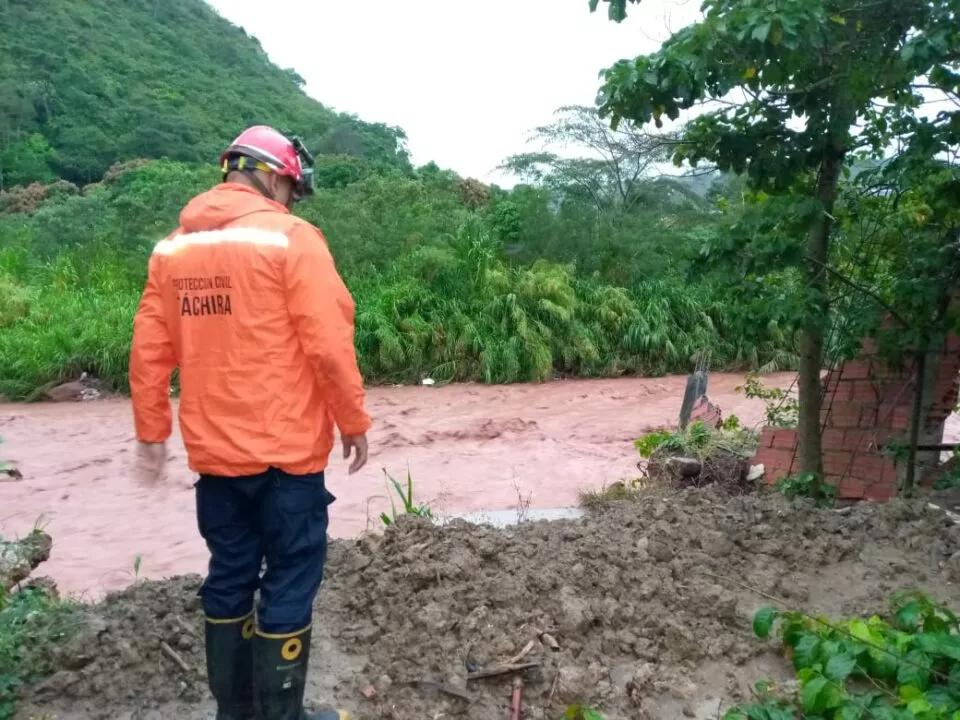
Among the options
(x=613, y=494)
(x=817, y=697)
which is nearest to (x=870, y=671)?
(x=817, y=697)

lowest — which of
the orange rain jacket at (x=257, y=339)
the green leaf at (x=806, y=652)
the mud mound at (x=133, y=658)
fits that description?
the mud mound at (x=133, y=658)

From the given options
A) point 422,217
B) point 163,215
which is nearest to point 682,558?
point 422,217

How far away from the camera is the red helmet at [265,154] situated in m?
2.62

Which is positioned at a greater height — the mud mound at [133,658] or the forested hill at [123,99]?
the forested hill at [123,99]

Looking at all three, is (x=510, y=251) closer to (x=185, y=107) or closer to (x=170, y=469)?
(x=170, y=469)

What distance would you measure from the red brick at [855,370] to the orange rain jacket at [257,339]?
308cm

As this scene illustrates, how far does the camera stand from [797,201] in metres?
3.71

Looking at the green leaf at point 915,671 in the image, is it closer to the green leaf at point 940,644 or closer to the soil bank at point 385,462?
the green leaf at point 940,644

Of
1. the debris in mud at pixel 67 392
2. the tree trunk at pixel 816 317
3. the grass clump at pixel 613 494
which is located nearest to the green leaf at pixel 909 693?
the tree trunk at pixel 816 317

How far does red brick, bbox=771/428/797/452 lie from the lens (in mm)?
5020

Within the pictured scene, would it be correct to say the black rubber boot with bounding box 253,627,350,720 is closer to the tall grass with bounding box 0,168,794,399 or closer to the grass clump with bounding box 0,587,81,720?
the grass clump with bounding box 0,587,81,720

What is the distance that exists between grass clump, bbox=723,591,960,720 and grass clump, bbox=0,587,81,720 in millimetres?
2081

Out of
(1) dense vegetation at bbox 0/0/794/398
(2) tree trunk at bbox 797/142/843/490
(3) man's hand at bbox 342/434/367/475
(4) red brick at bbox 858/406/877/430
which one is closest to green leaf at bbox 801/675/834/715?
(3) man's hand at bbox 342/434/367/475

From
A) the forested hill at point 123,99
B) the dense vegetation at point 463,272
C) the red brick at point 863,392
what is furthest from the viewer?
the forested hill at point 123,99
